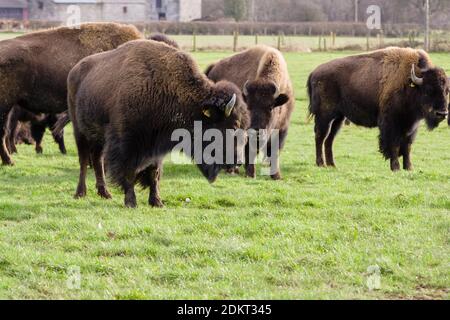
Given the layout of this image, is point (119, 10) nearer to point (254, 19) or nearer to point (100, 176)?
point (254, 19)

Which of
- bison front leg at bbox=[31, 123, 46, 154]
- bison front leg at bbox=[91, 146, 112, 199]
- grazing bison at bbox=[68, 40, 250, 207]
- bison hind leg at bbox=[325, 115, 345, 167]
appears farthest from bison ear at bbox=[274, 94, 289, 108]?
bison front leg at bbox=[31, 123, 46, 154]

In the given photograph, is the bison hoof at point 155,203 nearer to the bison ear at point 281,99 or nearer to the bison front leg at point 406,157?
the bison ear at point 281,99

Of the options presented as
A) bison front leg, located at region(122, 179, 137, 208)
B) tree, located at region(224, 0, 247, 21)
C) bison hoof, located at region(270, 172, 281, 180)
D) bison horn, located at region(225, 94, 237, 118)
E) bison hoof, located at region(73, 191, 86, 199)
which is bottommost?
bison hoof, located at region(270, 172, 281, 180)

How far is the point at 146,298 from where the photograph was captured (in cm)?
557

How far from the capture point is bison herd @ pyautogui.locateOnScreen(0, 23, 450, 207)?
8.68 metres

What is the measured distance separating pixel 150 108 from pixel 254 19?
83508 millimetres

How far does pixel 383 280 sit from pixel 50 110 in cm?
734

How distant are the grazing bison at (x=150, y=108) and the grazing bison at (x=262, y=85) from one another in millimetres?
2519

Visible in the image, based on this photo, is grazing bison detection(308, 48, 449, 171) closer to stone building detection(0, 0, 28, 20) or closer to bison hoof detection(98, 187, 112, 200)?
bison hoof detection(98, 187, 112, 200)

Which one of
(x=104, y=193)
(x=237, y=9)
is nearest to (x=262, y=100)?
(x=104, y=193)

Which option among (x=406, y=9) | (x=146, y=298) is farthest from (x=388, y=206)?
(x=406, y=9)

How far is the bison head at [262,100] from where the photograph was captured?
37.0ft
